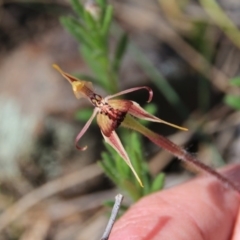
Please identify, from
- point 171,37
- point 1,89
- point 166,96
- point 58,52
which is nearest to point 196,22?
point 171,37

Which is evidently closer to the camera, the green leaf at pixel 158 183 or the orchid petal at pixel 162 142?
the orchid petal at pixel 162 142

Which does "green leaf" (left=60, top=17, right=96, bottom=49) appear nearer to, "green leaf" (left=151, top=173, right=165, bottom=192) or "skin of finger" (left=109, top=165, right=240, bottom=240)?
"green leaf" (left=151, top=173, right=165, bottom=192)

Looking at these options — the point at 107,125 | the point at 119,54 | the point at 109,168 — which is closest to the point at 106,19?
the point at 119,54

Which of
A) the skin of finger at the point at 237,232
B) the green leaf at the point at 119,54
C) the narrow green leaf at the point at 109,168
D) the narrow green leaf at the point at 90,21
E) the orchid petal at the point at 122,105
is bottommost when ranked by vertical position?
the skin of finger at the point at 237,232

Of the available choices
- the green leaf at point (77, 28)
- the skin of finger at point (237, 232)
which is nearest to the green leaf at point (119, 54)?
the green leaf at point (77, 28)

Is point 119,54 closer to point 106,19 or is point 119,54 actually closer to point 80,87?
point 106,19

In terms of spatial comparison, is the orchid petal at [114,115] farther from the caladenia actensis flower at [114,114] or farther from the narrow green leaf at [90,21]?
the narrow green leaf at [90,21]

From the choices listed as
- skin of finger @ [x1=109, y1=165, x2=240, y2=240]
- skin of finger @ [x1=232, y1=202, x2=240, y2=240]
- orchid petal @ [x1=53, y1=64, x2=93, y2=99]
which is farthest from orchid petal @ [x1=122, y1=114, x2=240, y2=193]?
skin of finger @ [x1=232, y1=202, x2=240, y2=240]
